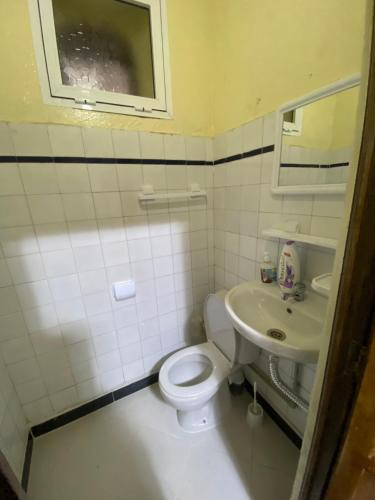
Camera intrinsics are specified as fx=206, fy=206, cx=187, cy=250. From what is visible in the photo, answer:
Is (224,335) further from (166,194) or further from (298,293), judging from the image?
(166,194)

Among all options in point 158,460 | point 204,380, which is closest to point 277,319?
point 204,380

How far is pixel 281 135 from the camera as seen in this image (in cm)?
96

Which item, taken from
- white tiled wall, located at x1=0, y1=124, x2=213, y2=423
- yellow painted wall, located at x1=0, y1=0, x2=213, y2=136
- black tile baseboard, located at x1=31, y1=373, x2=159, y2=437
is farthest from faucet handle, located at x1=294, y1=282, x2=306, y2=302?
black tile baseboard, located at x1=31, y1=373, x2=159, y2=437

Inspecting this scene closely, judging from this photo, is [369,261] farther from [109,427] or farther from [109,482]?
[109,427]

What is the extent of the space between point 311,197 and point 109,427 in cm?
178

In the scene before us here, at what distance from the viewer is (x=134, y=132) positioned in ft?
3.81

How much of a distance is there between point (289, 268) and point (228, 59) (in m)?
1.19

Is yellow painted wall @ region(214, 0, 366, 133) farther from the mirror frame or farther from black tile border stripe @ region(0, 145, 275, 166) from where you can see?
black tile border stripe @ region(0, 145, 275, 166)

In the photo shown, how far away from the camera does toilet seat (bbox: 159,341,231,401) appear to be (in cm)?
113

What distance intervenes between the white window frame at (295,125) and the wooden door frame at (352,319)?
2.16 ft

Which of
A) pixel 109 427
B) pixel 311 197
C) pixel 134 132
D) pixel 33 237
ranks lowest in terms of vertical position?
pixel 109 427

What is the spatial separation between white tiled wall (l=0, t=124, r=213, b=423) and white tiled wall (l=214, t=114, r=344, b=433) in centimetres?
14

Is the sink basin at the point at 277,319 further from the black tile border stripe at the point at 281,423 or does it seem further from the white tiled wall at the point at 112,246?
the black tile border stripe at the point at 281,423

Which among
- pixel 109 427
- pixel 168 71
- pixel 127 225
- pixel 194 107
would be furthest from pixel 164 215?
pixel 109 427
